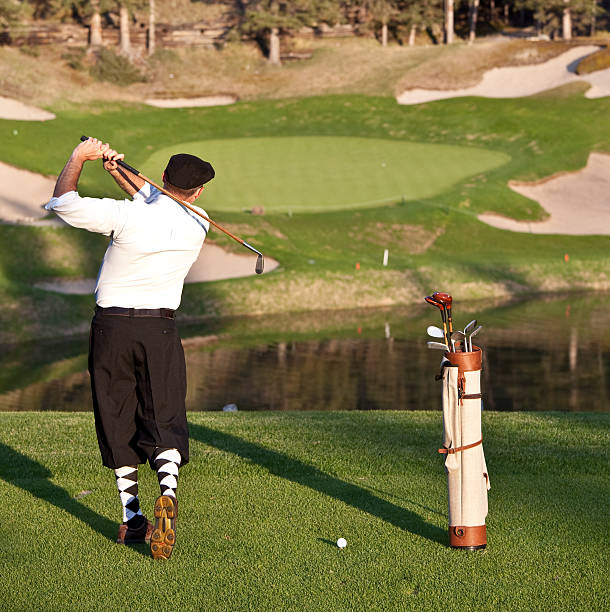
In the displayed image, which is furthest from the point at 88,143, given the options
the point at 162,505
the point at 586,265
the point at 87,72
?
the point at 87,72

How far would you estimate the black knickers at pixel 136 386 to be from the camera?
21.4 feet

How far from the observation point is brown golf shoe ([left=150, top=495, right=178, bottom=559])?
6.14m

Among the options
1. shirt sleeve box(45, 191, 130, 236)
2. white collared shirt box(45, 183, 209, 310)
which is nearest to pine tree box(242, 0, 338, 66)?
white collared shirt box(45, 183, 209, 310)

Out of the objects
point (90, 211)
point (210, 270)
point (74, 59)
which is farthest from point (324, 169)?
point (90, 211)

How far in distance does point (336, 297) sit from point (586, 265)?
9249 mm

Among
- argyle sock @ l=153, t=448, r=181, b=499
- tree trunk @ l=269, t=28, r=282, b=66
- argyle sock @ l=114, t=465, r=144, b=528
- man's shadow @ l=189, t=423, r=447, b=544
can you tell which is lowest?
tree trunk @ l=269, t=28, r=282, b=66

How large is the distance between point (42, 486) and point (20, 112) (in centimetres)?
4054

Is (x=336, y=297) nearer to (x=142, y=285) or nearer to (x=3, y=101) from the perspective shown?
(x=142, y=285)

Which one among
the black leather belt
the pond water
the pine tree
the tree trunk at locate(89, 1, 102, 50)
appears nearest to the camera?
the black leather belt

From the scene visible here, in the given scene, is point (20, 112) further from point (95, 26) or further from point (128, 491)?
point (128, 491)

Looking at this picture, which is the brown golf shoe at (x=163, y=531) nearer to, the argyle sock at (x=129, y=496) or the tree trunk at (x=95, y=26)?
the argyle sock at (x=129, y=496)

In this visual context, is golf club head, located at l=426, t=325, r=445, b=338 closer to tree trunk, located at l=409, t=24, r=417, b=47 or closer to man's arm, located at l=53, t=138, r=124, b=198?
man's arm, located at l=53, t=138, r=124, b=198

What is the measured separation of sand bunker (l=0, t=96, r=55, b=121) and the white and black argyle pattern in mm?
40569

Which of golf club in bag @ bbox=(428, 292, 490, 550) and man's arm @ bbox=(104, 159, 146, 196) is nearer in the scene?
golf club in bag @ bbox=(428, 292, 490, 550)
